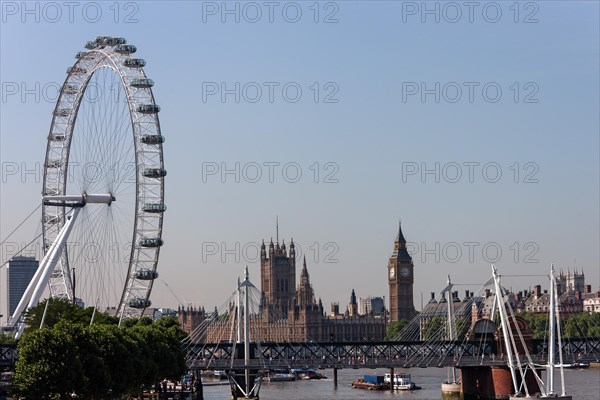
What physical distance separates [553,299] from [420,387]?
143 ft

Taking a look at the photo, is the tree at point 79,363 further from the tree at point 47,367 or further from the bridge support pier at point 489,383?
the bridge support pier at point 489,383

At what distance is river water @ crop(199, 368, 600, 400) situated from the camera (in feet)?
332

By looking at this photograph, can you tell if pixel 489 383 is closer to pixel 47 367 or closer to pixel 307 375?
pixel 47 367

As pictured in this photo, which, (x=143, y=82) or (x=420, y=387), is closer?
(x=143, y=82)

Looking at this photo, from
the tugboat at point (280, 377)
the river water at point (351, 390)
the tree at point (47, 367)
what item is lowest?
the river water at point (351, 390)

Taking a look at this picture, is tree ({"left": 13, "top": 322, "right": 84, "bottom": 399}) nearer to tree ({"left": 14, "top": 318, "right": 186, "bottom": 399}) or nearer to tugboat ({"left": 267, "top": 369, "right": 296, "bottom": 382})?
tree ({"left": 14, "top": 318, "right": 186, "bottom": 399})

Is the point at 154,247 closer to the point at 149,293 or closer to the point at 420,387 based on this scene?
the point at 149,293

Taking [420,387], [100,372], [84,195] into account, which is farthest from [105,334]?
[420,387]

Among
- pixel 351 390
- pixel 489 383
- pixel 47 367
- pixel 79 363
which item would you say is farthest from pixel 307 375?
pixel 47 367

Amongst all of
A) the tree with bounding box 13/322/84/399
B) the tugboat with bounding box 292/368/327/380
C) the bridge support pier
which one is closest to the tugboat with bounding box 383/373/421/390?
the tugboat with bounding box 292/368/327/380

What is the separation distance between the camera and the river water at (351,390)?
101 m

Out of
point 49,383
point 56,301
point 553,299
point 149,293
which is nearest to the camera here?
point 49,383

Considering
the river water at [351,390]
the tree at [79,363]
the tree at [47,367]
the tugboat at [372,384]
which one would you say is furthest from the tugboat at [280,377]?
the tree at [47,367]

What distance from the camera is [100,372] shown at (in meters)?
62.0
